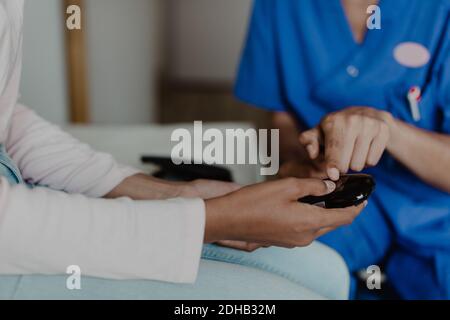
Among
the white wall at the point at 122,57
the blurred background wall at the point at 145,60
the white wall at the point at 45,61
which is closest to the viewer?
the white wall at the point at 45,61

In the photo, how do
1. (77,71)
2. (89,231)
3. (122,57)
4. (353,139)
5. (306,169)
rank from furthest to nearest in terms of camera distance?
(122,57) → (77,71) → (306,169) → (353,139) → (89,231)

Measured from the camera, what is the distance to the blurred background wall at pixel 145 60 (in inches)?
58.7

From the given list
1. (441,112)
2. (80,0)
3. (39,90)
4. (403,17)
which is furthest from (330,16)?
(80,0)

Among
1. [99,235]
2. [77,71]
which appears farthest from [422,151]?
[77,71]

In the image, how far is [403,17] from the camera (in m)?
0.91

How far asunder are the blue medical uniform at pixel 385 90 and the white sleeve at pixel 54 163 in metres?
0.42

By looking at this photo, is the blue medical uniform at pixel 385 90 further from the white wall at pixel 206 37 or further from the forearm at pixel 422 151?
the white wall at pixel 206 37

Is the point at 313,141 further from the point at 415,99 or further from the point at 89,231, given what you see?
the point at 89,231

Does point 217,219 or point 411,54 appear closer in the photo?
point 217,219

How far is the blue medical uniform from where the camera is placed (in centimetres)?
89

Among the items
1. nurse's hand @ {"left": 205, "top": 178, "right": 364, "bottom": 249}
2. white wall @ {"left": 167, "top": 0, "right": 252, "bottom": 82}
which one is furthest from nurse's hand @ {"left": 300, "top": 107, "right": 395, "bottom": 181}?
white wall @ {"left": 167, "top": 0, "right": 252, "bottom": 82}

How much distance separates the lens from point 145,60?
8.23ft

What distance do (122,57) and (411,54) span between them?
146cm

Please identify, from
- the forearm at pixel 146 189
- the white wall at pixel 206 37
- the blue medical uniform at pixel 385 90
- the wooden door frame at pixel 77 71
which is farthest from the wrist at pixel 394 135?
the white wall at pixel 206 37
